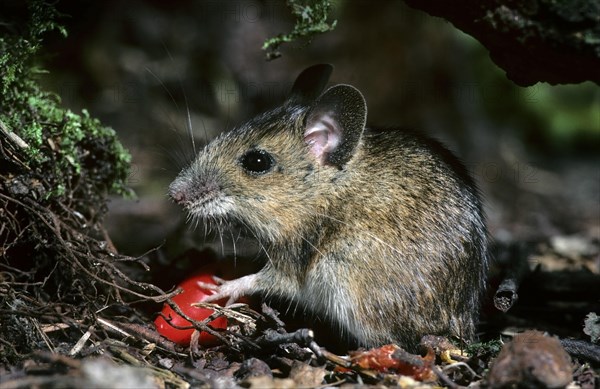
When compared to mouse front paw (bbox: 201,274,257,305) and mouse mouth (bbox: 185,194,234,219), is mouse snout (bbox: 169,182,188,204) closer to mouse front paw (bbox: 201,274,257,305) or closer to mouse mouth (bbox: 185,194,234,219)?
mouse mouth (bbox: 185,194,234,219)

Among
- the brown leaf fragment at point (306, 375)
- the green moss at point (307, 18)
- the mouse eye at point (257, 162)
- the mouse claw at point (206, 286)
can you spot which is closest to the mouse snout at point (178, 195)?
the mouse eye at point (257, 162)

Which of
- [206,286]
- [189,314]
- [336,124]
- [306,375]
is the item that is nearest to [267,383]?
[306,375]

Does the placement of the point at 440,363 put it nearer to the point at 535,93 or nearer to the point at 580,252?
the point at 580,252

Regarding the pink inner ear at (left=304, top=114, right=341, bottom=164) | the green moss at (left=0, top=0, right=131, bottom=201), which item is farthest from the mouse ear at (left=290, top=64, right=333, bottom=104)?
the green moss at (left=0, top=0, right=131, bottom=201)

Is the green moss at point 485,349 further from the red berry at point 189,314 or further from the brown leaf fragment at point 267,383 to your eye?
the red berry at point 189,314

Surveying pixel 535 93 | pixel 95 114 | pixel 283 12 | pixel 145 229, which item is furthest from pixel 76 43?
pixel 535 93

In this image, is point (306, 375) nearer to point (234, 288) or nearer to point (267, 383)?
point (267, 383)
